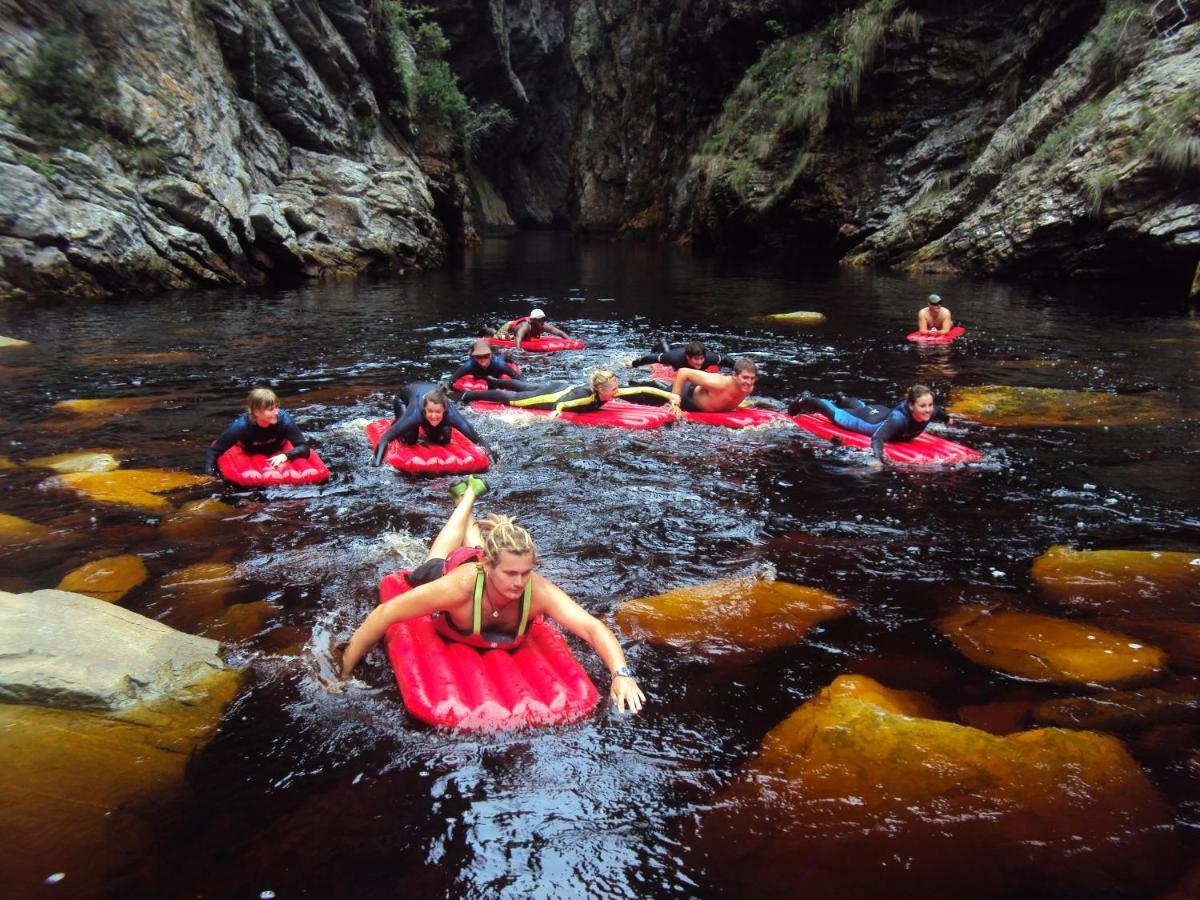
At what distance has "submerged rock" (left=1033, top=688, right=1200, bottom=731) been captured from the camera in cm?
352

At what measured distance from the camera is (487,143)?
6016 centimetres

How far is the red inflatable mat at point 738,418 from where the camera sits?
29.1 feet

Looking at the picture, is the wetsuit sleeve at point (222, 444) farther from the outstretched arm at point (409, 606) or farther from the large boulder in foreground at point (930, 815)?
the large boulder in foreground at point (930, 815)

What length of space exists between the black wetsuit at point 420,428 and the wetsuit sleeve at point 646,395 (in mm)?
2227

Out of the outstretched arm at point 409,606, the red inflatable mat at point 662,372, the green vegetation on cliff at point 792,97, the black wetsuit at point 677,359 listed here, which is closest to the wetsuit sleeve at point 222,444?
the outstretched arm at point 409,606

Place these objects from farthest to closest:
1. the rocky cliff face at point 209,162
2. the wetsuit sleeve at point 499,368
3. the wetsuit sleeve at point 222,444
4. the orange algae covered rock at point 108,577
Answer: the rocky cliff face at point 209,162, the wetsuit sleeve at point 499,368, the wetsuit sleeve at point 222,444, the orange algae covered rock at point 108,577

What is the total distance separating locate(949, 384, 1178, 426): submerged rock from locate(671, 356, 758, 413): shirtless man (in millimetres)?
2678

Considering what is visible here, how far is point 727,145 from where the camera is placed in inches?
1256

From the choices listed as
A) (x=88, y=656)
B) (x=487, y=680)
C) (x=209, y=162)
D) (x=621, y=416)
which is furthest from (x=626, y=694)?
(x=209, y=162)

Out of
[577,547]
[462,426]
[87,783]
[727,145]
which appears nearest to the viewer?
[87,783]

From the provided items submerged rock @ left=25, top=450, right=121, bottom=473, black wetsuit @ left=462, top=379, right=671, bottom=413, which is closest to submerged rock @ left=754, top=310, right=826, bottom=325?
black wetsuit @ left=462, top=379, right=671, bottom=413

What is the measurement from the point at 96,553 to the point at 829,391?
855 cm

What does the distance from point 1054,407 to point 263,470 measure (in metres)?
8.57

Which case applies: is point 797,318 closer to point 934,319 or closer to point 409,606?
point 934,319
